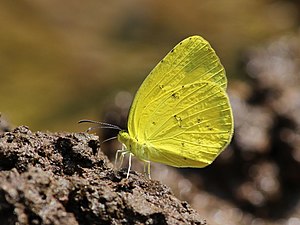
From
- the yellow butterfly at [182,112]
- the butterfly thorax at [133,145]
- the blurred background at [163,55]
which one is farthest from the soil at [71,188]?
the blurred background at [163,55]

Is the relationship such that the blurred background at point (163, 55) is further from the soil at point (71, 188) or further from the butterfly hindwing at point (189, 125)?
the soil at point (71, 188)

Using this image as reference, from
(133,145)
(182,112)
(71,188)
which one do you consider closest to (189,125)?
(182,112)

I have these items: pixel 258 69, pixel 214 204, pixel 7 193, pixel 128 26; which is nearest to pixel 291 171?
pixel 214 204

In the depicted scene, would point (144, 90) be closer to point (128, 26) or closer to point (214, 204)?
point (214, 204)

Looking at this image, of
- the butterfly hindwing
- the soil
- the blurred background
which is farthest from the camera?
the blurred background

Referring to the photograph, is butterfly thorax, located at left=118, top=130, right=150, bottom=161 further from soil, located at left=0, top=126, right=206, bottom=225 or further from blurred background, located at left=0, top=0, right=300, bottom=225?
blurred background, located at left=0, top=0, right=300, bottom=225

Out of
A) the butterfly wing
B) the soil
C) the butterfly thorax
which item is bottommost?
the soil

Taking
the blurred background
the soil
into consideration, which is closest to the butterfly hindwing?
the soil
